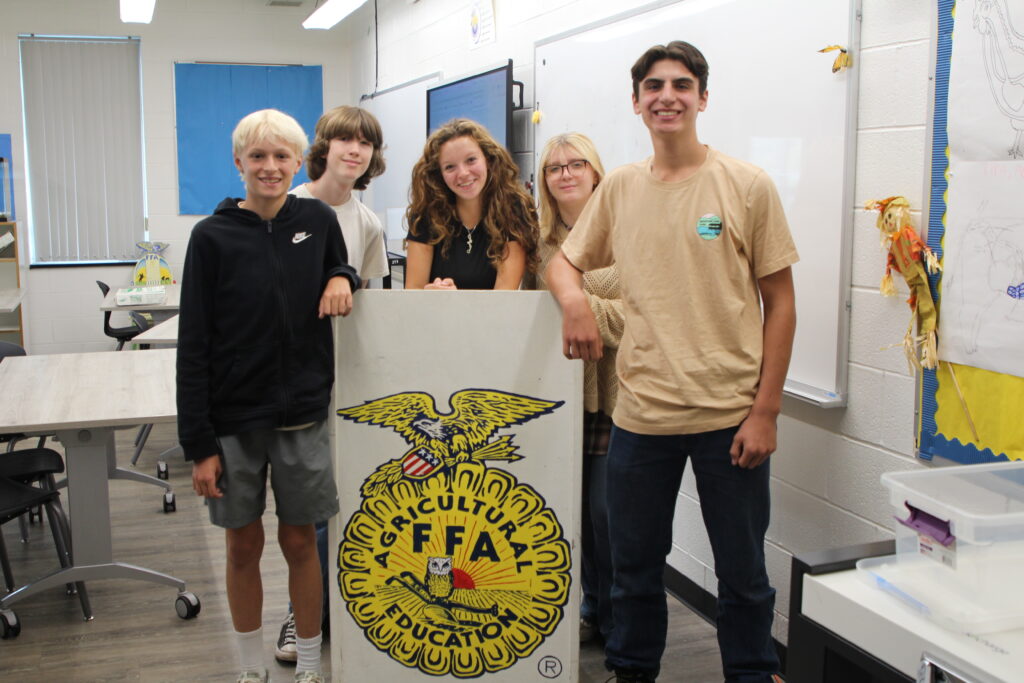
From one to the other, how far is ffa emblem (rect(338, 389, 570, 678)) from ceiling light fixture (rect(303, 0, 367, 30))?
400 cm

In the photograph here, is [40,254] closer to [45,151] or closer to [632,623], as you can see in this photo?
[45,151]

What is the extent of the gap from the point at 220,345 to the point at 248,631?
0.72 m

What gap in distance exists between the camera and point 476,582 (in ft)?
7.06

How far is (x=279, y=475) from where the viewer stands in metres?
2.06

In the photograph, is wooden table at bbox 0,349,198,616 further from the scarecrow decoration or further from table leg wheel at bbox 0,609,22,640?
the scarecrow decoration

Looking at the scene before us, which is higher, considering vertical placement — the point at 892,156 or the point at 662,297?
the point at 892,156

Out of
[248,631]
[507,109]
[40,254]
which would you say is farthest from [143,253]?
[248,631]

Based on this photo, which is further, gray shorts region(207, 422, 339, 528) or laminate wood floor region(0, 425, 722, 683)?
laminate wood floor region(0, 425, 722, 683)

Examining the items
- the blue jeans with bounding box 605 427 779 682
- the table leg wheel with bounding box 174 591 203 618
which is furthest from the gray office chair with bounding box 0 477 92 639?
the blue jeans with bounding box 605 427 779 682

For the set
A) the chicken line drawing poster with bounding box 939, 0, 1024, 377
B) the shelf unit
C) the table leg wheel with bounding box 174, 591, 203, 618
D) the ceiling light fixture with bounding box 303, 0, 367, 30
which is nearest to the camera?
the chicken line drawing poster with bounding box 939, 0, 1024, 377

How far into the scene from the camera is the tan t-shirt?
68.4 inches

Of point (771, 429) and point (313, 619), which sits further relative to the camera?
point (313, 619)

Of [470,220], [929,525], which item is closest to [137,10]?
[470,220]

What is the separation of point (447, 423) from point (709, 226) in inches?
30.7
